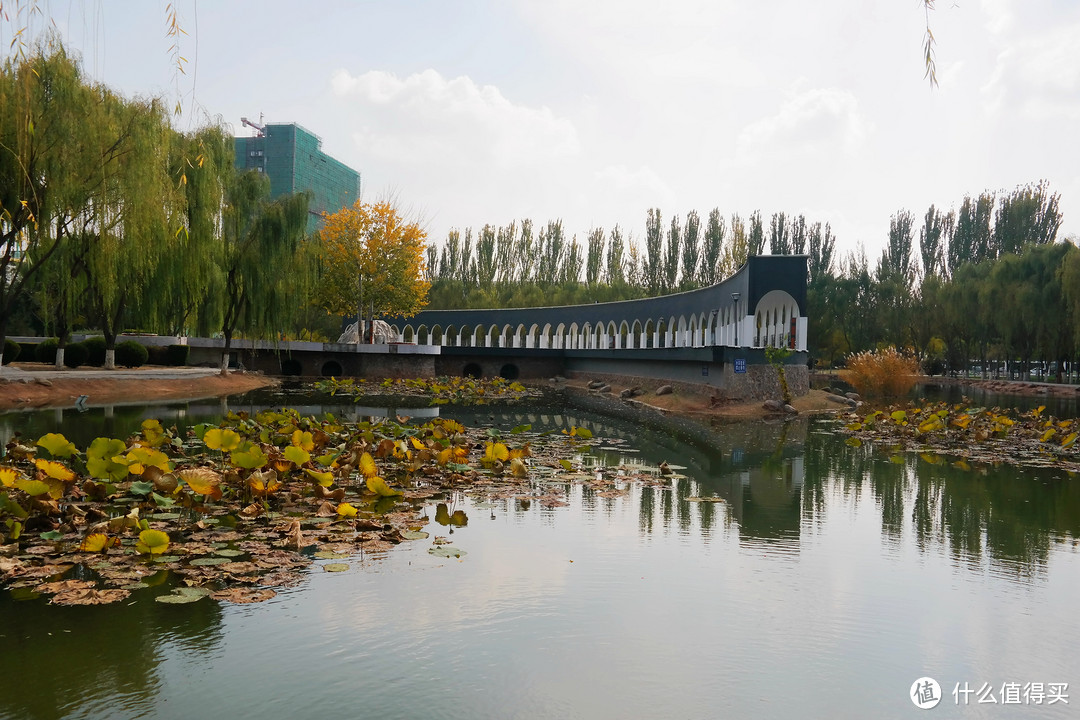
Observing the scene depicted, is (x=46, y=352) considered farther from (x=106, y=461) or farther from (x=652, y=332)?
(x=652, y=332)

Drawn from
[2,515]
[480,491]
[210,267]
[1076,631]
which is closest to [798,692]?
[1076,631]

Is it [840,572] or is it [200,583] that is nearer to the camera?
[200,583]

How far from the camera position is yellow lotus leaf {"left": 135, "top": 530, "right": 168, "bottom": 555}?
16.9 feet

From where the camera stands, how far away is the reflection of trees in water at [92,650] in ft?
11.4

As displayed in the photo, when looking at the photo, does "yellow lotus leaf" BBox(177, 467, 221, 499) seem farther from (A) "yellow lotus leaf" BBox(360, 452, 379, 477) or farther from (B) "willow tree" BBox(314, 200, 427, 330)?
(B) "willow tree" BBox(314, 200, 427, 330)

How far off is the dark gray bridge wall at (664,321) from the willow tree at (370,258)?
26.5 ft

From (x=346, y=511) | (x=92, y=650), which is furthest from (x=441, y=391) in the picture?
(x=92, y=650)

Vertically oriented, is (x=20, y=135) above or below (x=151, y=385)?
above

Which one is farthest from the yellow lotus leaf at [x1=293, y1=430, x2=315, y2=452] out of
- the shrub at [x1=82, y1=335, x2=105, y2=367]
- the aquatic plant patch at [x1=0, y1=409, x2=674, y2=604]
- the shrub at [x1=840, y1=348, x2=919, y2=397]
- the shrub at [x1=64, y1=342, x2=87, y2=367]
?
the shrub at [x1=840, y1=348, x2=919, y2=397]

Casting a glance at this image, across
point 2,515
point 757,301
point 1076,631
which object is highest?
point 757,301

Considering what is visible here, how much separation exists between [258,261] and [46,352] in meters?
6.88

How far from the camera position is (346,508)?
650 centimetres

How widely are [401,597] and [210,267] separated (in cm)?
2230

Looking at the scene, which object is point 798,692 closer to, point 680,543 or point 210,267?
point 680,543
